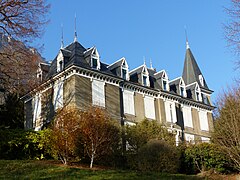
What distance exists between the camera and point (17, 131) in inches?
782

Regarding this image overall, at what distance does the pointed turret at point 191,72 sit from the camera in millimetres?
42938

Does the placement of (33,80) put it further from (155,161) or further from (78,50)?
(155,161)

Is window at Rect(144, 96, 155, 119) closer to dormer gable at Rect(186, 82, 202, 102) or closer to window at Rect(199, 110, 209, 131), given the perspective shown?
dormer gable at Rect(186, 82, 202, 102)

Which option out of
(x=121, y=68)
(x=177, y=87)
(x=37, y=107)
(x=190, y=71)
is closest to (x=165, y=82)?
(x=177, y=87)

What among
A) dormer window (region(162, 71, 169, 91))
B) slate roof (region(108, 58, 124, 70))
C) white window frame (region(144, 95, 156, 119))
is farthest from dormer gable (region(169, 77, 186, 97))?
slate roof (region(108, 58, 124, 70))

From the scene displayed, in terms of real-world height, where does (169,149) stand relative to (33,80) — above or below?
below

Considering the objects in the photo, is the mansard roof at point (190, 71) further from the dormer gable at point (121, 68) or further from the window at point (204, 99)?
the dormer gable at point (121, 68)

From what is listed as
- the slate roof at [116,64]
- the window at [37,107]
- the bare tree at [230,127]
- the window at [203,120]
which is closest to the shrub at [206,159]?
the bare tree at [230,127]

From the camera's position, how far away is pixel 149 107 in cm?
3253

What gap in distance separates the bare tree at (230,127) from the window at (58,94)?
12.4m

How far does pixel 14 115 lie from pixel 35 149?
15.6 metres

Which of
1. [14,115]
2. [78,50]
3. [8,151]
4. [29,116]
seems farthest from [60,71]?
[8,151]

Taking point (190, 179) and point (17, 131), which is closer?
point (190, 179)

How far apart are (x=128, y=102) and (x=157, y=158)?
11.8m
